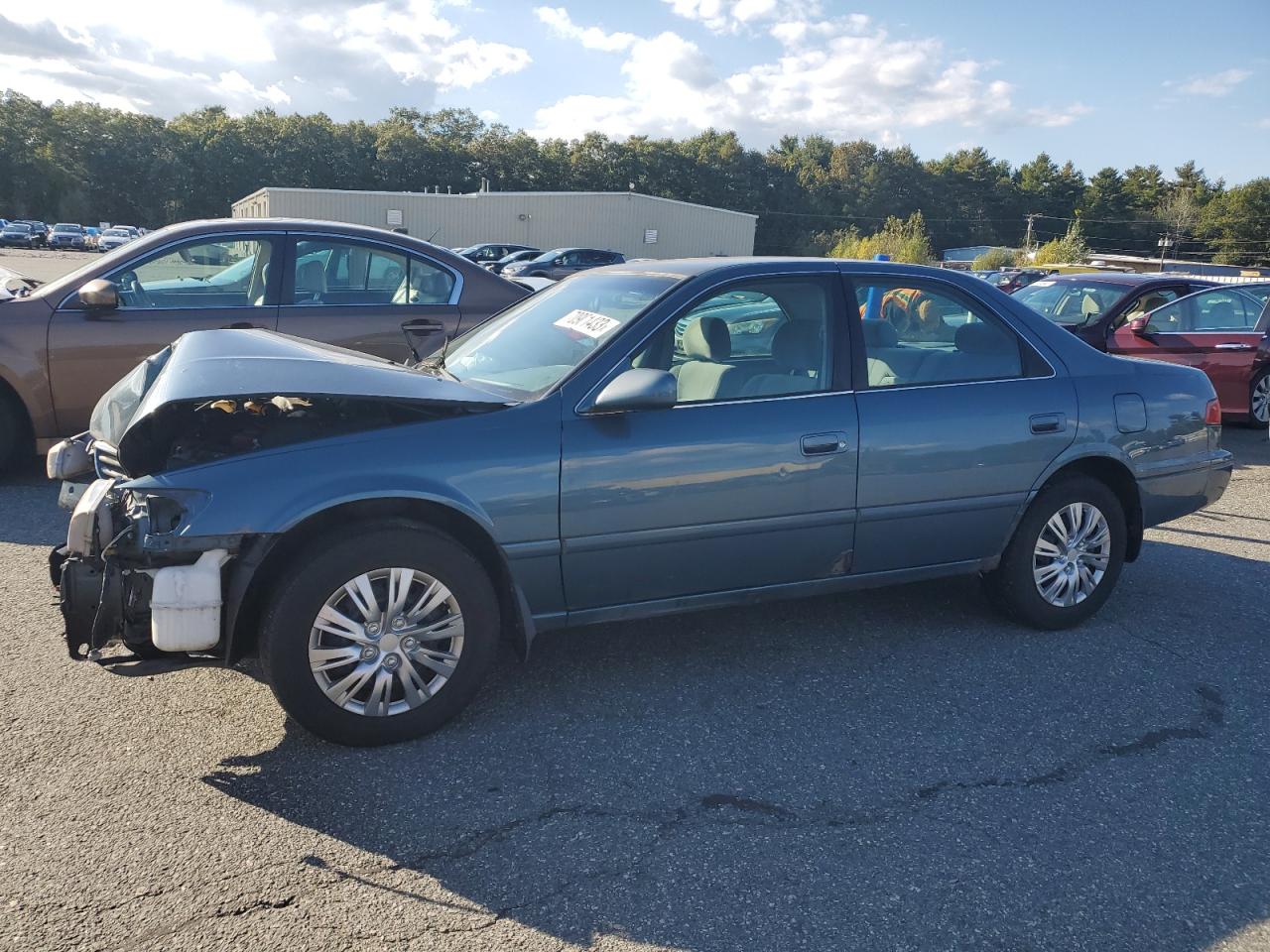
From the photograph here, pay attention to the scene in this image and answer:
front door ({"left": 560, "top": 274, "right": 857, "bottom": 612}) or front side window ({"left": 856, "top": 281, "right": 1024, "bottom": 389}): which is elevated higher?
→ front side window ({"left": 856, "top": 281, "right": 1024, "bottom": 389})

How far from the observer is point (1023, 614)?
14.1 feet

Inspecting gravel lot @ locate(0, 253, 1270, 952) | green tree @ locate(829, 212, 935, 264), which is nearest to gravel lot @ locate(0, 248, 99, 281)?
gravel lot @ locate(0, 253, 1270, 952)

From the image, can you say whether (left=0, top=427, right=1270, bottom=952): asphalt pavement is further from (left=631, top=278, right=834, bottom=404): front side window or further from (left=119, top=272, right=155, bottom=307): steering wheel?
(left=119, top=272, right=155, bottom=307): steering wheel

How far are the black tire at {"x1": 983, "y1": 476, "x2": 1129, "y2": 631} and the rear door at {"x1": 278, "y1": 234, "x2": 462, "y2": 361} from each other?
374 cm

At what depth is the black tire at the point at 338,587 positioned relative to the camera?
9.72ft

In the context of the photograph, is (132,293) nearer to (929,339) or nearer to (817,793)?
(929,339)

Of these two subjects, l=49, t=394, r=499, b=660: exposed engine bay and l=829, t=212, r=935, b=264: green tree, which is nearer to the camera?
l=49, t=394, r=499, b=660: exposed engine bay

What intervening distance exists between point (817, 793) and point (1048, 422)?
2083 mm

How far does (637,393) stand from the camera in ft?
10.9

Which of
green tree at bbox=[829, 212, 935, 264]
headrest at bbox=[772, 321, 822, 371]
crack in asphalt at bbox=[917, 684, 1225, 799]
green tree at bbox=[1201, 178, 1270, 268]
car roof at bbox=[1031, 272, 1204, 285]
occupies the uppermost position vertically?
green tree at bbox=[1201, 178, 1270, 268]

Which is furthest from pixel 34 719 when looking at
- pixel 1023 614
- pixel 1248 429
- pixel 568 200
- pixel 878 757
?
pixel 568 200

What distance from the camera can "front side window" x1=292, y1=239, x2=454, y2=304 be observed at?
630 cm

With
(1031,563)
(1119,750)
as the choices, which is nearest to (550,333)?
(1031,563)

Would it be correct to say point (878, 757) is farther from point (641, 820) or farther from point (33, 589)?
point (33, 589)
